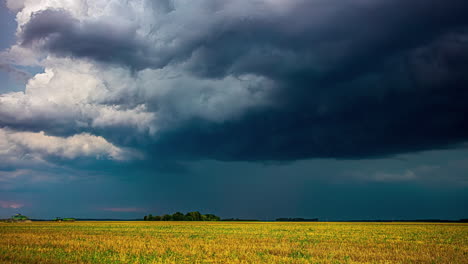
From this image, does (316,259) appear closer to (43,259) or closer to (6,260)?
(43,259)

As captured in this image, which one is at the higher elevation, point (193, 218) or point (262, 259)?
point (262, 259)

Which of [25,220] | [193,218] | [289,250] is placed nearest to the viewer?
[289,250]

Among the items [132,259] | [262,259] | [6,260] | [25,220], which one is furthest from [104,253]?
[25,220]

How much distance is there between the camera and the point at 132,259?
19.6 m

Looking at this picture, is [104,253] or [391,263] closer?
[391,263]

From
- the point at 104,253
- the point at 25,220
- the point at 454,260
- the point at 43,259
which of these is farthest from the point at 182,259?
the point at 25,220

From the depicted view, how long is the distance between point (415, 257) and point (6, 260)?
24412 millimetres

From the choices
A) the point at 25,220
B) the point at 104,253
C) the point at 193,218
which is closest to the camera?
the point at 104,253

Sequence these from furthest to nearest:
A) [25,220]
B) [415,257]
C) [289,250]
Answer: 1. [25,220]
2. [289,250]
3. [415,257]

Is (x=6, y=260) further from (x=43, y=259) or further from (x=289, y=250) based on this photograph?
(x=289, y=250)

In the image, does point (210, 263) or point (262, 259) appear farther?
point (262, 259)

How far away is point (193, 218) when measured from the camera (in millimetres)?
165250

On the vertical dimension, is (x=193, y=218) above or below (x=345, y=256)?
below

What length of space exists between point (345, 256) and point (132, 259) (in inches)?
523
